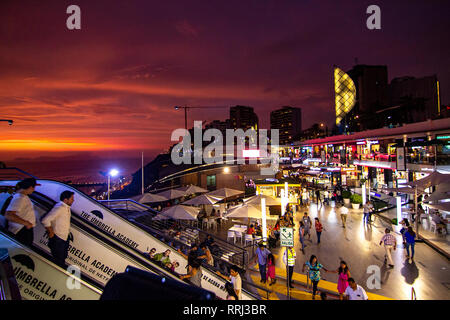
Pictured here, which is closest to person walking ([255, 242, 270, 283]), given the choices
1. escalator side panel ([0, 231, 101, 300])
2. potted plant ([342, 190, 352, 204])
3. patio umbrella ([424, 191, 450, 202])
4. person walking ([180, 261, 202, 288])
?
person walking ([180, 261, 202, 288])

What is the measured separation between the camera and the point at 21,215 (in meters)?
4.07

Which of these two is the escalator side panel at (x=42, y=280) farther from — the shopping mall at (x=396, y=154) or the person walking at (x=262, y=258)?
the shopping mall at (x=396, y=154)

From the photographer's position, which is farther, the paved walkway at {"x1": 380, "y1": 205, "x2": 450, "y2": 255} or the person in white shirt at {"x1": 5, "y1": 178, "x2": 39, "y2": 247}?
the paved walkway at {"x1": 380, "y1": 205, "x2": 450, "y2": 255}

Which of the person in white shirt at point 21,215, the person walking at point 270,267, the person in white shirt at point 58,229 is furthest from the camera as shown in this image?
the person walking at point 270,267

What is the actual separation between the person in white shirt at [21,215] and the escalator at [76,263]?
0.26m

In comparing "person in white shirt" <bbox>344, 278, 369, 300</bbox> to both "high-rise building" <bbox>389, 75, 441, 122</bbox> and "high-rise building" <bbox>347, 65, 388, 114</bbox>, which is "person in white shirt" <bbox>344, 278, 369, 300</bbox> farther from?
"high-rise building" <bbox>347, 65, 388, 114</bbox>

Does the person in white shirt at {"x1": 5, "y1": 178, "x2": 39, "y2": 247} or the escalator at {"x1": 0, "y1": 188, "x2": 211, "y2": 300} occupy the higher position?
the person in white shirt at {"x1": 5, "y1": 178, "x2": 39, "y2": 247}

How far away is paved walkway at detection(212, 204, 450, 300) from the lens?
804 cm

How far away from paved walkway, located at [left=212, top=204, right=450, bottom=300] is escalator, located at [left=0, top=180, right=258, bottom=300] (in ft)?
10.9

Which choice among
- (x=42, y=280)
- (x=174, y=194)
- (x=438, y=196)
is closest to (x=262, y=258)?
(x=42, y=280)

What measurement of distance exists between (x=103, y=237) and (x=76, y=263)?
27.6 inches

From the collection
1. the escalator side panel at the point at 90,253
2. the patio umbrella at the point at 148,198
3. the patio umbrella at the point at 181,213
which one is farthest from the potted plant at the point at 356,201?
the escalator side panel at the point at 90,253

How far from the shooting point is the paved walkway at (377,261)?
8.04 m
